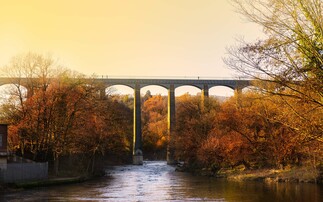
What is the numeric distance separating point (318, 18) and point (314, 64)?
1.03 metres

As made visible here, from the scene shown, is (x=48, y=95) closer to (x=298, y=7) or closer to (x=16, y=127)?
(x=16, y=127)

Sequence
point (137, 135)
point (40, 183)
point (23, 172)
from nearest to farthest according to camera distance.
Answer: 1. point (40, 183)
2. point (23, 172)
3. point (137, 135)

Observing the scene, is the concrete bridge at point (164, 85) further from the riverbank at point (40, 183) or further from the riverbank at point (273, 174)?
the riverbank at point (40, 183)

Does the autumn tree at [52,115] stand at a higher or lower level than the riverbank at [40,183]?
higher

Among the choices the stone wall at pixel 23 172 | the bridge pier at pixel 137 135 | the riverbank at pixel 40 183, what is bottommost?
the riverbank at pixel 40 183

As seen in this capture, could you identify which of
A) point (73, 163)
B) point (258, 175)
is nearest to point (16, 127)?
point (73, 163)

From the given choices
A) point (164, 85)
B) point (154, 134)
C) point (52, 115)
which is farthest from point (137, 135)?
point (52, 115)

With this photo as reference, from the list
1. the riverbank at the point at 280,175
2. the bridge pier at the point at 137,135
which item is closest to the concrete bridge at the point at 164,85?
the bridge pier at the point at 137,135

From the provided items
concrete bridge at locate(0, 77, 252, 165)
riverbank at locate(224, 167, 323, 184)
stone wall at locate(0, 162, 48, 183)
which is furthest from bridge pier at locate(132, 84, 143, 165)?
stone wall at locate(0, 162, 48, 183)

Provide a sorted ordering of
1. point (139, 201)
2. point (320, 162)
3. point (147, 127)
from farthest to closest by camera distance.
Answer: point (147, 127) → point (320, 162) → point (139, 201)

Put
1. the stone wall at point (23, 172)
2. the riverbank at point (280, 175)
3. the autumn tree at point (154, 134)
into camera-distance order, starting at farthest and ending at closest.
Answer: the autumn tree at point (154, 134), the riverbank at point (280, 175), the stone wall at point (23, 172)

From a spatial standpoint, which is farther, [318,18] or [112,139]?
[112,139]

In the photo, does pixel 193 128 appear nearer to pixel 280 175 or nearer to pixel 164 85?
pixel 280 175

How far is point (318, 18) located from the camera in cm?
970
